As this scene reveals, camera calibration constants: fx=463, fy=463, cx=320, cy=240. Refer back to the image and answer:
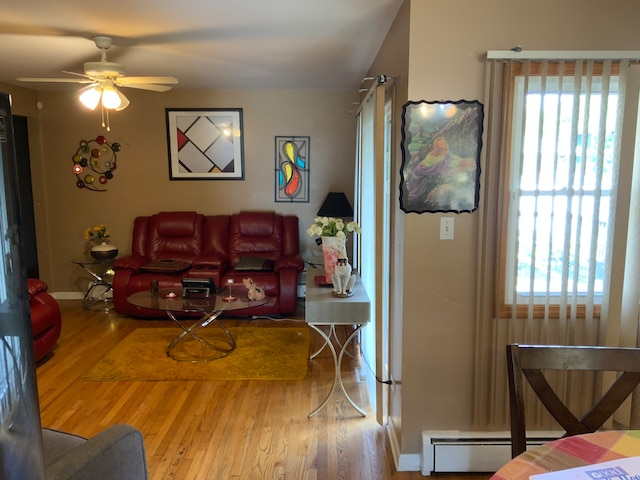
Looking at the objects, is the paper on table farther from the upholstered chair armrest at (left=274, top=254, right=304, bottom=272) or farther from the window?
the upholstered chair armrest at (left=274, top=254, right=304, bottom=272)

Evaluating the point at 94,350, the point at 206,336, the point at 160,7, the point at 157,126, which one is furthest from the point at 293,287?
the point at 160,7

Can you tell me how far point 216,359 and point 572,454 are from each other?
2.92 metres

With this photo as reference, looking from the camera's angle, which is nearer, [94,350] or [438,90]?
[438,90]

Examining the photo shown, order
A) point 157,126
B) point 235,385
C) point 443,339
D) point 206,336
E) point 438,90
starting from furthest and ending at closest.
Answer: point 157,126 < point 206,336 < point 235,385 < point 443,339 < point 438,90

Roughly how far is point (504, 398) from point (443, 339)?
42 cm

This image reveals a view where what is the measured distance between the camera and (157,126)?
534 centimetres

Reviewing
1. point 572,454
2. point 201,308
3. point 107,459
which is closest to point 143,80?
point 201,308

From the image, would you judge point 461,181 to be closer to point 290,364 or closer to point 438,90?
point 438,90

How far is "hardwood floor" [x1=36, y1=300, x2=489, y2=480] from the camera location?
7.80 feet

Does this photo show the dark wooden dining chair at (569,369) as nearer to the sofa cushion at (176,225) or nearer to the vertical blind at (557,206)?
the vertical blind at (557,206)

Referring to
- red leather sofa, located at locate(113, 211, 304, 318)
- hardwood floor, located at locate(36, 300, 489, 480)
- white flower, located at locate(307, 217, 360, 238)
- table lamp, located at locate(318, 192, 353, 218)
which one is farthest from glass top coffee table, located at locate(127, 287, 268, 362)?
table lamp, located at locate(318, 192, 353, 218)

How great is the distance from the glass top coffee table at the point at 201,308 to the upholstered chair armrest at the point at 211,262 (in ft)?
2.37

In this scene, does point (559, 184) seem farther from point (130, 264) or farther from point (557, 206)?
point (130, 264)

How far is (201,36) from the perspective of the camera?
3.07 metres
